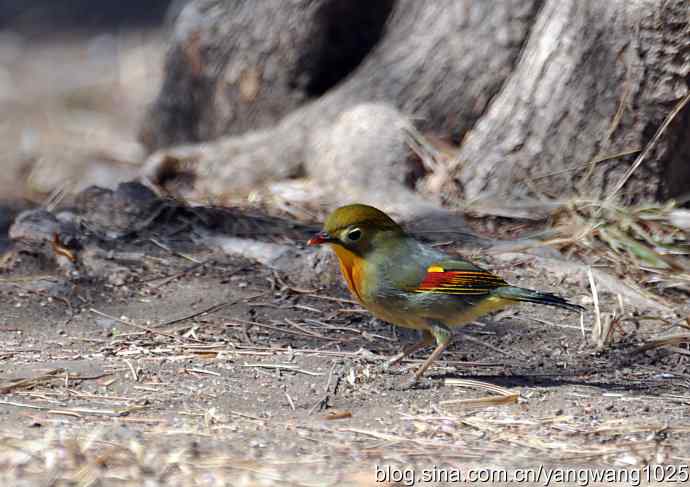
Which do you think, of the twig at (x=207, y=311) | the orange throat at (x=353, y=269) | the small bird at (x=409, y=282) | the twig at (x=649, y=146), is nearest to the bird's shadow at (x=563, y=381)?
the small bird at (x=409, y=282)

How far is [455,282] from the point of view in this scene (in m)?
4.45

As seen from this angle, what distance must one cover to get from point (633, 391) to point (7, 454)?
2.61 m

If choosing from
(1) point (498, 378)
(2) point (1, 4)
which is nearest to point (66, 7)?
(2) point (1, 4)

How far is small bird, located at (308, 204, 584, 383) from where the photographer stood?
4.41m

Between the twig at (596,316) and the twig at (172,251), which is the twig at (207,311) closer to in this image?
the twig at (172,251)

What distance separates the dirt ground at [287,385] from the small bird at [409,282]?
0.27m

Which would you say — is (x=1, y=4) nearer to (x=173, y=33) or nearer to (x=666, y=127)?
(x=173, y=33)

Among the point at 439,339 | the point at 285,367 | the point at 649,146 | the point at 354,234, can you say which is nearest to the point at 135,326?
the point at 285,367

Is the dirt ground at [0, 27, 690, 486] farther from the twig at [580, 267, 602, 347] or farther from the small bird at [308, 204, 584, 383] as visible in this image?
the small bird at [308, 204, 584, 383]

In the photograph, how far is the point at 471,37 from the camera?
6.95 meters

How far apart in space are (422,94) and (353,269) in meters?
2.93

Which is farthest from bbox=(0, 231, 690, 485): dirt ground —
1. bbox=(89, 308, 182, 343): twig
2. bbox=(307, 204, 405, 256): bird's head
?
bbox=(307, 204, 405, 256): bird's head

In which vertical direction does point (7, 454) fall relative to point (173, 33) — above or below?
below

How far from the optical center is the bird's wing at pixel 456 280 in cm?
443
